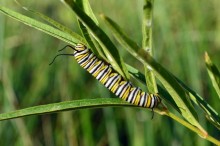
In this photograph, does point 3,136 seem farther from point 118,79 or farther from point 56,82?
point 118,79

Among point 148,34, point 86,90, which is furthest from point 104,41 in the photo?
point 86,90

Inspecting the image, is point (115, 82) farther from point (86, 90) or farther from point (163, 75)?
point (86, 90)

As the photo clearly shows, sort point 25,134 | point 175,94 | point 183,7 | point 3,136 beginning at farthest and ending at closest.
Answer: point 183,7, point 3,136, point 25,134, point 175,94

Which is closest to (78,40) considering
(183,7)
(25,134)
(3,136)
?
(25,134)

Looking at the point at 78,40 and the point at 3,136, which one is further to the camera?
the point at 3,136

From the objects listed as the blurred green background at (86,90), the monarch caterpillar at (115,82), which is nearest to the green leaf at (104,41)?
the monarch caterpillar at (115,82)

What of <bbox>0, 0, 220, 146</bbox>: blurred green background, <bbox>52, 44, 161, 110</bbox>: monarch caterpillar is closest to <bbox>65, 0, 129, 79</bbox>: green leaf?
<bbox>52, 44, 161, 110</bbox>: monarch caterpillar
